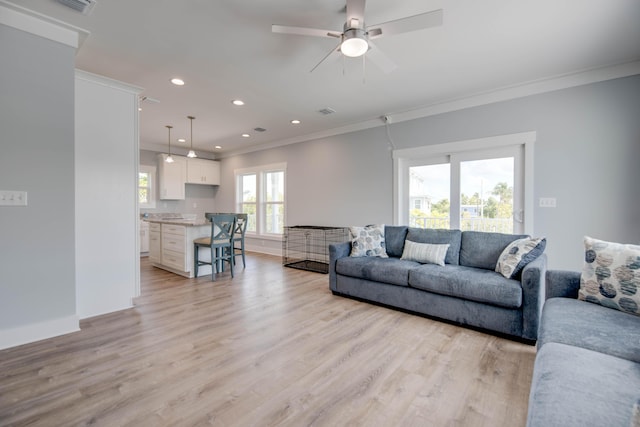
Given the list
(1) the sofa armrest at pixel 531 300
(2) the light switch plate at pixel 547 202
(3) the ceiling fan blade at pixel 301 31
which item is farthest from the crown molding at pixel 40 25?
(2) the light switch plate at pixel 547 202

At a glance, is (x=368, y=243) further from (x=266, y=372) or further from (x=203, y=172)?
(x=203, y=172)

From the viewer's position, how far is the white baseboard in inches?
90.5

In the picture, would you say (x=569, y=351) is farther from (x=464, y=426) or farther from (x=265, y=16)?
(x=265, y=16)

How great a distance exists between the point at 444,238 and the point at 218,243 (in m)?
3.24

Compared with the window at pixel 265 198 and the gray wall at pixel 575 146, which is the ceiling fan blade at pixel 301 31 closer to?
the gray wall at pixel 575 146

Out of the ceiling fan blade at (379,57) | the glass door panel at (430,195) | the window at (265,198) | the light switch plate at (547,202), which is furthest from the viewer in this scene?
the window at (265,198)

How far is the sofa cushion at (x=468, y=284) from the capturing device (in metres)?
2.46

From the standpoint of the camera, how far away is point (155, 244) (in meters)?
5.32

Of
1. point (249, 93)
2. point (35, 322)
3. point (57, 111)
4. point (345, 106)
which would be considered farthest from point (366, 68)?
point (35, 322)

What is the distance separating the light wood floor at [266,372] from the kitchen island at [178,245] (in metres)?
1.49

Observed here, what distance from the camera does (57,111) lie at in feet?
8.39

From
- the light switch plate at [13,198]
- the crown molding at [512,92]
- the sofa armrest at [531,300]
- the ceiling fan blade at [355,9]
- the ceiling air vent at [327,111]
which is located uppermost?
the ceiling air vent at [327,111]

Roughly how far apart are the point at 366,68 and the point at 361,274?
2326 mm

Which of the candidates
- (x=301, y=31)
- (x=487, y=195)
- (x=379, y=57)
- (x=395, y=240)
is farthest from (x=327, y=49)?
(x=487, y=195)
